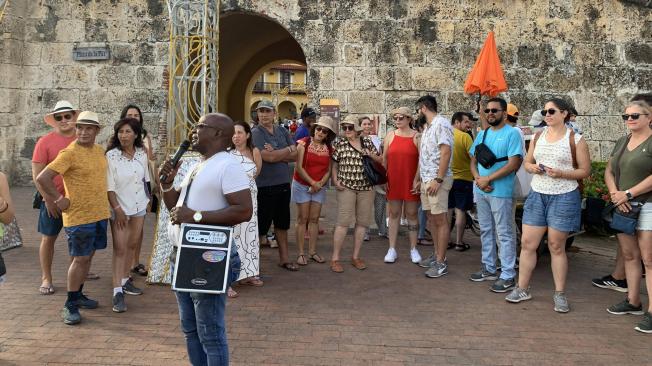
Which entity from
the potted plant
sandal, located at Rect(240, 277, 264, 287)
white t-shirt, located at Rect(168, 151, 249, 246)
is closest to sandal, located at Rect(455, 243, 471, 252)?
the potted plant

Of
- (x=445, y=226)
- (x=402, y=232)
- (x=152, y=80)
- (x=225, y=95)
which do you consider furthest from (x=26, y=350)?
(x=225, y=95)

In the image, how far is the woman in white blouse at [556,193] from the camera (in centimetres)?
461

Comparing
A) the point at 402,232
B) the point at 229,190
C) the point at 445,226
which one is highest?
the point at 229,190

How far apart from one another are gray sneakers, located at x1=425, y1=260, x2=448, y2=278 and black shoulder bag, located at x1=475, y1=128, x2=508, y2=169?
121 cm

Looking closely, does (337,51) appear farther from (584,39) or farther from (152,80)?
(584,39)

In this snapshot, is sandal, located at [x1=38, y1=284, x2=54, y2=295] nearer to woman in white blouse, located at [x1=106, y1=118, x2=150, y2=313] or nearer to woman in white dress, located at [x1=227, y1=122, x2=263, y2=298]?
woman in white blouse, located at [x1=106, y1=118, x2=150, y2=313]

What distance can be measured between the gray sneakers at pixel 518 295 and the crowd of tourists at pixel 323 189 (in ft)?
0.05

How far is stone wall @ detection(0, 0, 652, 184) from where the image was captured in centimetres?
952

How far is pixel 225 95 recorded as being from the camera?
16656mm

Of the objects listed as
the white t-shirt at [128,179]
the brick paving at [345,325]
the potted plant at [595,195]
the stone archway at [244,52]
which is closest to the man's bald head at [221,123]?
the brick paving at [345,325]

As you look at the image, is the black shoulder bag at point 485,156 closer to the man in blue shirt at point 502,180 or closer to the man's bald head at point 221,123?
the man in blue shirt at point 502,180

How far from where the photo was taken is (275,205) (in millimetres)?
5887

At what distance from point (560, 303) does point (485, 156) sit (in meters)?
1.57

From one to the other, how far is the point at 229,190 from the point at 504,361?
228 centimetres
